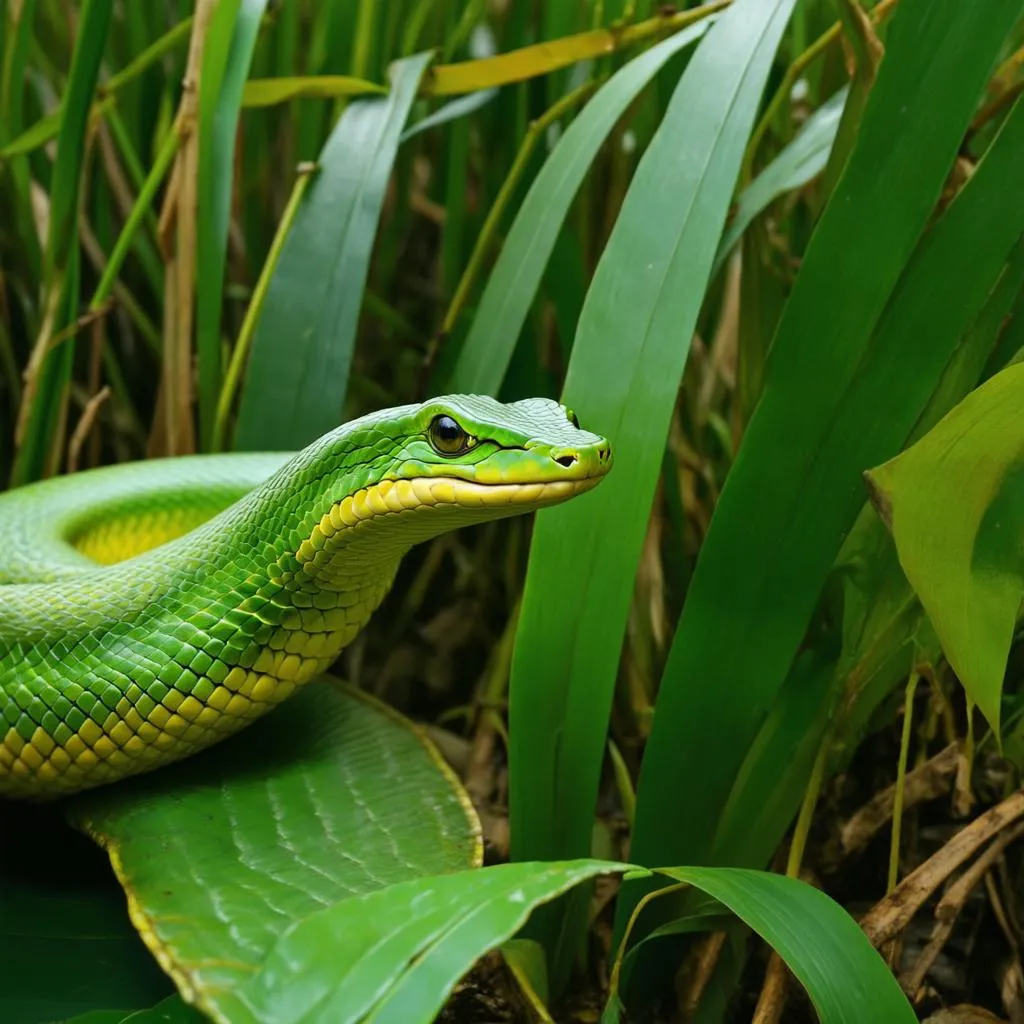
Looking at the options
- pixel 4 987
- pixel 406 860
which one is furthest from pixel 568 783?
pixel 4 987

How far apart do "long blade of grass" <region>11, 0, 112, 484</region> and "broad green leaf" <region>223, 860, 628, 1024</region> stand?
1.27 m

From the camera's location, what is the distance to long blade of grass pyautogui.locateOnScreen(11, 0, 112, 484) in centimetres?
153

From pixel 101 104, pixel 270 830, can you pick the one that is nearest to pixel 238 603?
pixel 270 830

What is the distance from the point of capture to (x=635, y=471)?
1.24 meters

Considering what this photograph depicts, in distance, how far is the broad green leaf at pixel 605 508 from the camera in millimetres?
1235

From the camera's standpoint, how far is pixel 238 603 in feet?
4.42

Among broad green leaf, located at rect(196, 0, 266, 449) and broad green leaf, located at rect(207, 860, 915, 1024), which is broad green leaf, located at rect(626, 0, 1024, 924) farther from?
broad green leaf, located at rect(196, 0, 266, 449)

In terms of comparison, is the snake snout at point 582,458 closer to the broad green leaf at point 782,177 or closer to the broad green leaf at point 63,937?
the broad green leaf at point 782,177

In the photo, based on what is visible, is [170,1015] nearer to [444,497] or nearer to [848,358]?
[444,497]

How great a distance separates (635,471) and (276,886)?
609 mm

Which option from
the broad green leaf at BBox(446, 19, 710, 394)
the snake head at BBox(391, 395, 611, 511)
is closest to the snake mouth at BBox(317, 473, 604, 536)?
the snake head at BBox(391, 395, 611, 511)

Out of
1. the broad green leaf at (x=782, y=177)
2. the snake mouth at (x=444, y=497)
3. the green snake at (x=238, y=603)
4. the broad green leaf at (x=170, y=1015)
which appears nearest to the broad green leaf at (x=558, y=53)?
the broad green leaf at (x=782, y=177)

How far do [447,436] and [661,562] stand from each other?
0.71m

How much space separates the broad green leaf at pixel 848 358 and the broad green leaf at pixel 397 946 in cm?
38
